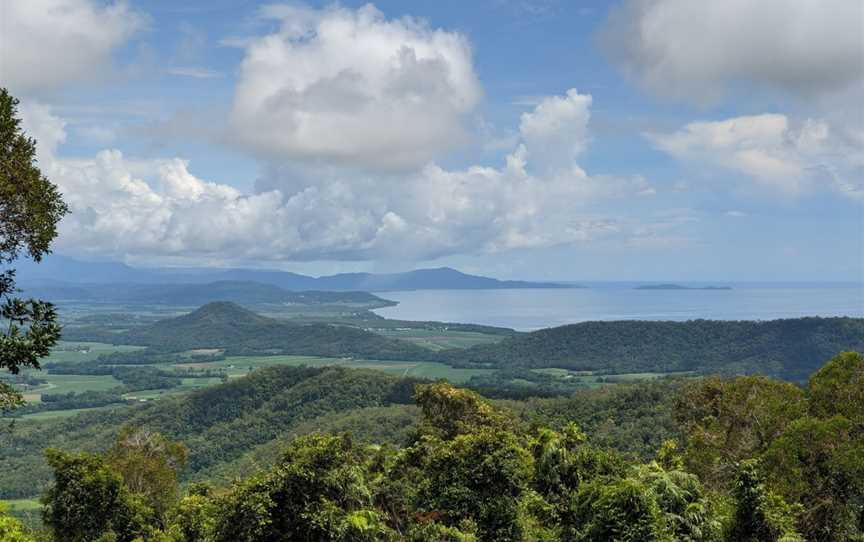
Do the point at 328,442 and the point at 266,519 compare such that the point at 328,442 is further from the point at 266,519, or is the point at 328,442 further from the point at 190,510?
the point at 190,510

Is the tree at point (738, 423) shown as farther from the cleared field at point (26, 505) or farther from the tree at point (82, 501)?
the cleared field at point (26, 505)

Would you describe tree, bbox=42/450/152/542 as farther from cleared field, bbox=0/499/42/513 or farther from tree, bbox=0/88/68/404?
cleared field, bbox=0/499/42/513

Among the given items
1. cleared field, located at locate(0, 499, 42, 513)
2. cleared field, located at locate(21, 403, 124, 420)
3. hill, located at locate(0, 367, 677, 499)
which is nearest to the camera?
cleared field, located at locate(0, 499, 42, 513)

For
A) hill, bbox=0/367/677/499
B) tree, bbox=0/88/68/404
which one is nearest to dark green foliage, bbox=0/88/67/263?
tree, bbox=0/88/68/404

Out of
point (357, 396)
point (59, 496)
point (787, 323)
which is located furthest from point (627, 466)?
point (787, 323)

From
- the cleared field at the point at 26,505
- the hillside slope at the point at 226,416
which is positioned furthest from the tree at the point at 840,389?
the hillside slope at the point at 226,416

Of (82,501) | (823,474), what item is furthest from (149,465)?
(823,474)
